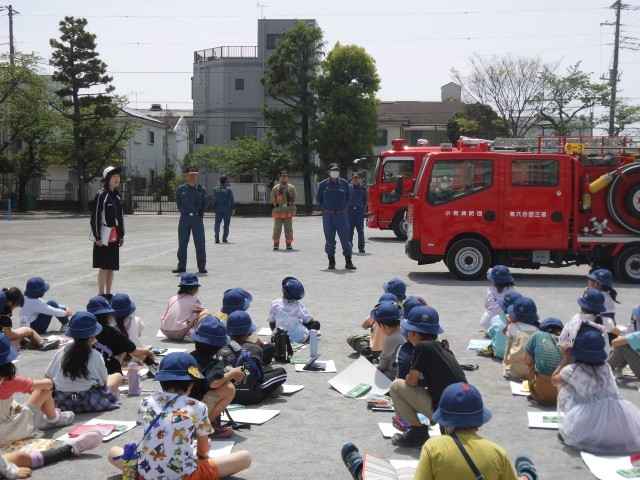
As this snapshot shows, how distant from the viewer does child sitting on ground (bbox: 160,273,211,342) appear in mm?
9938

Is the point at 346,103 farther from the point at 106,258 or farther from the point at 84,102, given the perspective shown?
the point at 106,258

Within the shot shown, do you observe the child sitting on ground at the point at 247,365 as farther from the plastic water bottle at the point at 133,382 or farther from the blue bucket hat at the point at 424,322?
the blue bucket hat at the point at 424,322

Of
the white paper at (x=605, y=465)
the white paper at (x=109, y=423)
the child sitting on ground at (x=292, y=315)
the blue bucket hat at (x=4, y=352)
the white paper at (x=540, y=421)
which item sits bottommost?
the white paper at (x=605, y=465)

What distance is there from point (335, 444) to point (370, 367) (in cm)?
184

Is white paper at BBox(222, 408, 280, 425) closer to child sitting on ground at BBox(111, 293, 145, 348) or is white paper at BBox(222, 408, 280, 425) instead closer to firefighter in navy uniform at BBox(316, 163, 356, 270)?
child sitting on ground at BBox(111, 293, 145, 348)

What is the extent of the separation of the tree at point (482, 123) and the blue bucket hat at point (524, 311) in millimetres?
48693

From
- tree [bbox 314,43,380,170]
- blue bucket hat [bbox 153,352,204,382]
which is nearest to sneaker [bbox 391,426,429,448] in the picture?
blue bucket hat [bbox 153,352,204,382]

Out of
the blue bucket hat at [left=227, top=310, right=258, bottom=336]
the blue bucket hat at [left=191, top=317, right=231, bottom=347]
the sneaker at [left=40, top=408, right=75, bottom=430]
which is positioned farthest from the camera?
the blue bucket hat at [left=227, top=310, right=258, bottom=336]

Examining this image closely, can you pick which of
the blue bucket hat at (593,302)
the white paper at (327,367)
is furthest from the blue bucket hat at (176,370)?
the blue bucket hat at (593,302)

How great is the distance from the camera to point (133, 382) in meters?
7.61

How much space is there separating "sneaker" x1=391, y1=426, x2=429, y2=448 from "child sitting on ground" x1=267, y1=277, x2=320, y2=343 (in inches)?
142

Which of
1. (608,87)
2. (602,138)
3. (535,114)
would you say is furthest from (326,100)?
(602,138)

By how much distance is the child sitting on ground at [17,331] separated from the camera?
359 inches

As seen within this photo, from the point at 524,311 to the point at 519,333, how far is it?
30cm
